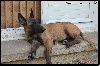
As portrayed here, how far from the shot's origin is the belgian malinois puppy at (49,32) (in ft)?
13.0

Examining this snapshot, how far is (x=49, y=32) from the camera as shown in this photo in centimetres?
426

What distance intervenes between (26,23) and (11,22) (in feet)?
2.10

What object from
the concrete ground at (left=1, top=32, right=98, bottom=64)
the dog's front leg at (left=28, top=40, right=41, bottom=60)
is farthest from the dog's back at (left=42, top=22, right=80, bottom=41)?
the dog's front leg at (left=28, top=40, right=41, bottom=60)

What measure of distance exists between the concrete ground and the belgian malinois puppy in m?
0.11

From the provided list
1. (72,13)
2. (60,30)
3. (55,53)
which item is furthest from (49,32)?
(72,13)

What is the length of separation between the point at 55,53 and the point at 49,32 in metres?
→ 0.37

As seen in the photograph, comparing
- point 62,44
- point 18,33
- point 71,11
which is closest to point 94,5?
point 71,11

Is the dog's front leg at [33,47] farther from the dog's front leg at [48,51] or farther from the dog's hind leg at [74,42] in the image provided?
the dog's hind leg at [74,42]

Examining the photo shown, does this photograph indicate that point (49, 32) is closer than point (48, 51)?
No

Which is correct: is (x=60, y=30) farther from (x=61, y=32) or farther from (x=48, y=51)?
(x=48, y=51)

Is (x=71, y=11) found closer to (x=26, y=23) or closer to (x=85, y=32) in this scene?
(x=85, y=32)

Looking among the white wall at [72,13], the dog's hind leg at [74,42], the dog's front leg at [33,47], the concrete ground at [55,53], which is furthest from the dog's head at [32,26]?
the white wall at [72,13]

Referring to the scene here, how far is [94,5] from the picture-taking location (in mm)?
5188

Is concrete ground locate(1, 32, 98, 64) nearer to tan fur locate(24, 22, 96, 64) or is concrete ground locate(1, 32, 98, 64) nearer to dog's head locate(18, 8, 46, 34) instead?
tan fur locate(24, 22, 96, 64)
